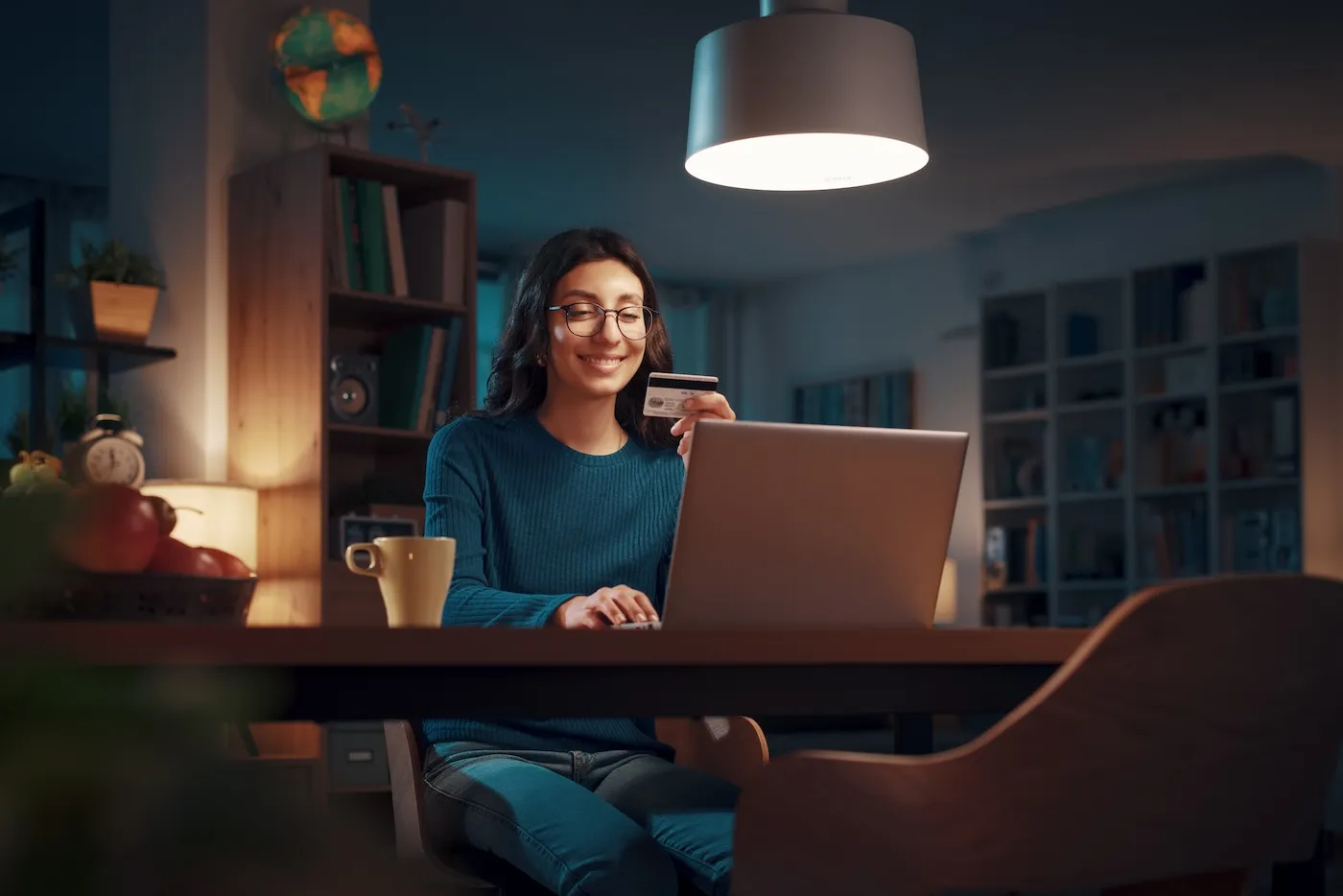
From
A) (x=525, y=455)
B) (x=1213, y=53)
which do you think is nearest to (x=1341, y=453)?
(x=1213, y=53)

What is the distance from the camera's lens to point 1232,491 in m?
6.74

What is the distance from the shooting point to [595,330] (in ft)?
6.88

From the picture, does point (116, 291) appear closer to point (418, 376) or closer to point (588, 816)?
point (418, 376)

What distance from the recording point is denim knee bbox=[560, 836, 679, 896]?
1.41 metres

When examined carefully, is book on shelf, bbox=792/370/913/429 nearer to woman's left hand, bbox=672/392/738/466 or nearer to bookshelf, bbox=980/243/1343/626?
bookshelf, bbox=980/243/1343/626

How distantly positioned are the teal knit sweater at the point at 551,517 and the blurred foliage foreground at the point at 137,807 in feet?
5.15

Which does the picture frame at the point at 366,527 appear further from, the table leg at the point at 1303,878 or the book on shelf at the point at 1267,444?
the book on shelf at the point at 1267,444

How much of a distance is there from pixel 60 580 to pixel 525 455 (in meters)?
1.77

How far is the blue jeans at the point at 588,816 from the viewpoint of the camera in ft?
4.69

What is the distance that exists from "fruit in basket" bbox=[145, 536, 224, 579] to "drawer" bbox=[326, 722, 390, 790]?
280cm

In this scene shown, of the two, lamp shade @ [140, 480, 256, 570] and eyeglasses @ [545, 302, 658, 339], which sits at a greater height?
eyeglasses @ [545, 302, 658, 339]

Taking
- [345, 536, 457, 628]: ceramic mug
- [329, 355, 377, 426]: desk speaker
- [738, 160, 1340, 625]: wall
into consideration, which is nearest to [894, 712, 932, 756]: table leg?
[345, 536, 457, 628]: ceramic mug

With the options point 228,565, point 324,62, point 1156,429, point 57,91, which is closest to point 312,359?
point 324,62

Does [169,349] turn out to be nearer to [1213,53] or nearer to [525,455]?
[525,455]
